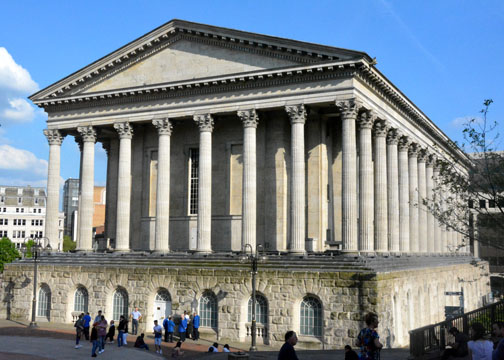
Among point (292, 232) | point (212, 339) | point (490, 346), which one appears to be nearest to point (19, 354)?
point (212, 339)

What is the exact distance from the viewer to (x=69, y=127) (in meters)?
46.7

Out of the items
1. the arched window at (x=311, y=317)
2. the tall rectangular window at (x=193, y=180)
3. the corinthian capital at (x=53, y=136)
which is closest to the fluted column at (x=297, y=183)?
the arched window at (x=311, y=317)

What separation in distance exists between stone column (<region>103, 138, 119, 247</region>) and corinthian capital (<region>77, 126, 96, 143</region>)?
4449 mm

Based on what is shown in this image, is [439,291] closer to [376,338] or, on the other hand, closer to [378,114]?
[378,114]

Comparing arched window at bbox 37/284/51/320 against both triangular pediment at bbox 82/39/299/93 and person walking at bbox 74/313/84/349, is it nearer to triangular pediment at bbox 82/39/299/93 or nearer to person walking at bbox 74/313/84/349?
person walking at bbox 74/313/84/349

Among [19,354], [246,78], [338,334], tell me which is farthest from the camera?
[246,78]

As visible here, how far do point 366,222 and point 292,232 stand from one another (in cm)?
465

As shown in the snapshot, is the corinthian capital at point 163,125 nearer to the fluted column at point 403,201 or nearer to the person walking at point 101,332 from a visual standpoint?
the fluted column at point 403,201

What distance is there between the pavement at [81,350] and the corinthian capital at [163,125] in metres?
14.8

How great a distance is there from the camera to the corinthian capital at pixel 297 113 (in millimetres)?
37781

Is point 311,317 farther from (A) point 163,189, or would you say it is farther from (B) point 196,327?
(A) point 163,189

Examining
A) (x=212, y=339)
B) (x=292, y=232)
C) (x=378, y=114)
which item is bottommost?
(x=212, y=339)

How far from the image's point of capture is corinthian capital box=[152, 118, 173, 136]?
42656 mm

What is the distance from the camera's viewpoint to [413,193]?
50.0 metres
